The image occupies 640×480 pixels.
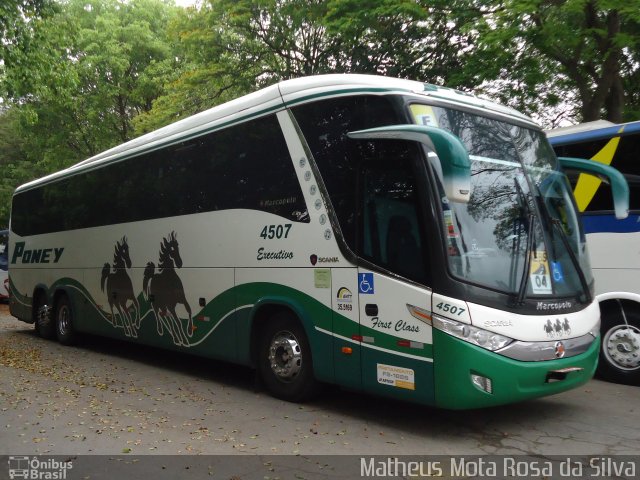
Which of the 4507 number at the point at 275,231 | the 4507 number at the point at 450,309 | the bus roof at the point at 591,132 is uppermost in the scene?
the bus roof at the point at 591,132

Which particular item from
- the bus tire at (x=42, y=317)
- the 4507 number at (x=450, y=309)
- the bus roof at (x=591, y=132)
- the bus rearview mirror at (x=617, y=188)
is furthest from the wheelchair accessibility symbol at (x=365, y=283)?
the bus tire at (x=42, y=317)

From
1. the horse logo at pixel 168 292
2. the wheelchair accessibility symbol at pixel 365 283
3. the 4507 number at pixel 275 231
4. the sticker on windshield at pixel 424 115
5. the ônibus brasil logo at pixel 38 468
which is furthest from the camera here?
the horse logo at pixel 168 292

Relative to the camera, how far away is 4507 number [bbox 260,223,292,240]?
7.11 m

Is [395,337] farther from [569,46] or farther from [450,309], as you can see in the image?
[569,46]

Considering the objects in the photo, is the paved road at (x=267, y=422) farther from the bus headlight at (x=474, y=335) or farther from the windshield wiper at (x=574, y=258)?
the windshield wiper at (x=574, y=258)

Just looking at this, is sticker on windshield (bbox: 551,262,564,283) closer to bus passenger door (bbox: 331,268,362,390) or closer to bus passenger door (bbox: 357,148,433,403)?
bus passenger door (bbox: 357,148,433,403)

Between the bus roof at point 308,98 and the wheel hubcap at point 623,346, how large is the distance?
292 centimetres

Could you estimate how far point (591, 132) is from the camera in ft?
28.4

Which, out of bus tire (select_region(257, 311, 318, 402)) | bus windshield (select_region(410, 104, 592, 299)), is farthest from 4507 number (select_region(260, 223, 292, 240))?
bus windshield (select_region(410, 104, 592, 299))

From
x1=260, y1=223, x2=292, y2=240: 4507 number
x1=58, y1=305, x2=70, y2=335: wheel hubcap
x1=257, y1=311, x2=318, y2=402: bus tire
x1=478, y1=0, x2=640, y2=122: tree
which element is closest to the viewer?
x1=257, y1=311, x2=318, y2=402: bus tire

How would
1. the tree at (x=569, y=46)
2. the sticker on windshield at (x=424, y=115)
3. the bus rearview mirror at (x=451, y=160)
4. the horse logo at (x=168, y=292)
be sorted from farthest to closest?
the tree at (x=569, y=46), the horse logo at (x=168, y=292), the sticker on windshield at (x=424, y=115), the bus rearview mirror at (x=451, y=160)

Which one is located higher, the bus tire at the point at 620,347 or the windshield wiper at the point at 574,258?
the windshield wiper at the point at 574,258

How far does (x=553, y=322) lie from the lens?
5.79m

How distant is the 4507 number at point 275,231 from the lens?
7.11 metres
